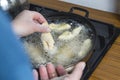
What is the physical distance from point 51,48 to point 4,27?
19.6 inches

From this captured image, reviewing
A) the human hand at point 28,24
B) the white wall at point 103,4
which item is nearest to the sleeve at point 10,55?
the human hand at point 28,24

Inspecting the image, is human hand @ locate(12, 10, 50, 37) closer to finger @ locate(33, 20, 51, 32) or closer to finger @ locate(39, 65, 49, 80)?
finger @ locate(33, 20, 51, 32)

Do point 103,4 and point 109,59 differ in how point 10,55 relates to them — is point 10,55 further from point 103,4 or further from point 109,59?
point 103,4

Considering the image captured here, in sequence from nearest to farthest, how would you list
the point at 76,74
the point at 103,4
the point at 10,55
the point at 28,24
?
the point at 10,55 < the point at 76,74 < the point at 28,24 < the point at 103,4

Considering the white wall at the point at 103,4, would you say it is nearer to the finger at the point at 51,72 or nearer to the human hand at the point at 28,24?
the human hand at the point at 28,24

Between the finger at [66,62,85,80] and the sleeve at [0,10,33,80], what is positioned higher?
the sleeve at [0,10,33,80]

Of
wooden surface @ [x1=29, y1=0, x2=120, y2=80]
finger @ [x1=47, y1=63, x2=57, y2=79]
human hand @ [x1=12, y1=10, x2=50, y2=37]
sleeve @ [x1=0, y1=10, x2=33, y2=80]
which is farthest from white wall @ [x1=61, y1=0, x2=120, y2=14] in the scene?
sleeve @ [x1=0, y1=10, x2=33, y2=80]

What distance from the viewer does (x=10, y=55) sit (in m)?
0.16

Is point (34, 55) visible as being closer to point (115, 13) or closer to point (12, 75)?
point (115, 13)

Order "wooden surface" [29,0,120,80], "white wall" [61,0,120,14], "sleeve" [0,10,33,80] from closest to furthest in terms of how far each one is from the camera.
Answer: "sleeve" [0,10,33,80], "wooden surface" [29,0,120,80], "white wall" [61,0,120,14]

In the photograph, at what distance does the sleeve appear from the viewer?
0.16m

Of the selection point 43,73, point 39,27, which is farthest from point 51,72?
point 39,27

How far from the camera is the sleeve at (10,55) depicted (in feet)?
0.53

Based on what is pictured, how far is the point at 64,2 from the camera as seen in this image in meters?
0.90
